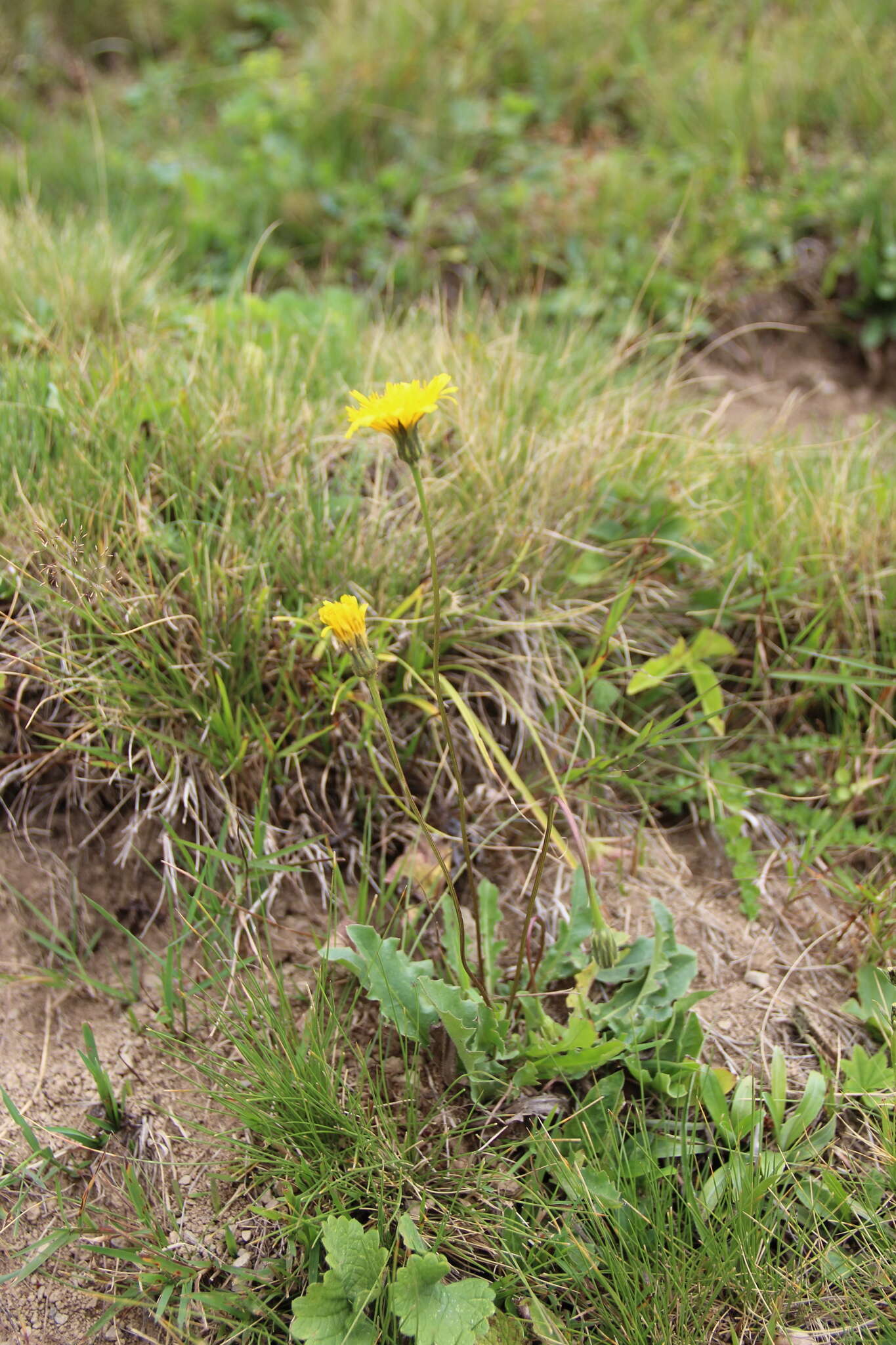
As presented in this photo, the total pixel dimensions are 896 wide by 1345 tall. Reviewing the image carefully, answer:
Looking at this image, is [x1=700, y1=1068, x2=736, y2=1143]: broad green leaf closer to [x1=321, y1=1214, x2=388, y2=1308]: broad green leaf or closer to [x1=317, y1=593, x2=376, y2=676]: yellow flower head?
[x1=321, y1=1214, x2=388, y2=1308]: broad green leaf

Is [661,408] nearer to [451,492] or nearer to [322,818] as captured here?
[451,492]

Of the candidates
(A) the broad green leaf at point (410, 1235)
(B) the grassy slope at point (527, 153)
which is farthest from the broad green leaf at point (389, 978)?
(B) the grassy slope at point (527, 153)

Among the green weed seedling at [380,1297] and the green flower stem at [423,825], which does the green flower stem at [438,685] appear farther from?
the green weed seedling at [380,1297]

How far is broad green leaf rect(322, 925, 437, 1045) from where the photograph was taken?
4.79 feet

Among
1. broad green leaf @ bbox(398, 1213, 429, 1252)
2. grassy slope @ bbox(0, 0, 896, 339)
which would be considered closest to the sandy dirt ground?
broad green leaf @ bbox(398, 1213, 429, 1252)

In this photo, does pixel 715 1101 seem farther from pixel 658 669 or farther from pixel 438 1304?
pixel 658 669

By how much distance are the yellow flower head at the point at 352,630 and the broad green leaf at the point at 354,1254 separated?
28.2 inches

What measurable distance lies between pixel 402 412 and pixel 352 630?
0.88 feet

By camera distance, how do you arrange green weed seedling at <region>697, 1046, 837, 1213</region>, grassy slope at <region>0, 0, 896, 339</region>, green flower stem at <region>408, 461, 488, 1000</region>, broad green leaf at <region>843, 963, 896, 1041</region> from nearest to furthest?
green flower stem at <region>408, 461, 488, 1000</region> < green weed seedling at <region>697, 1046, 837, 1213</region> < broad green leaf at <region>843, 963, 896, 1041</region> < grassy slope at <region>0, 0, 896, 339</region>

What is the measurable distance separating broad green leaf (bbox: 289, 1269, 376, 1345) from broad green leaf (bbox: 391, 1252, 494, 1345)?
0.05m

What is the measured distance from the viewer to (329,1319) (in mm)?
1250

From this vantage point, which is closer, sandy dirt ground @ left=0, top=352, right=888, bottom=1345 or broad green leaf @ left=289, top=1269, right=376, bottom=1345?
broad green leaf @ left=289, top=1269, right=376, bottom=1345

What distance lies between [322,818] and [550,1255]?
78 centimetres

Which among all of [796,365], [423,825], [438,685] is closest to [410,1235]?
[423,825]
